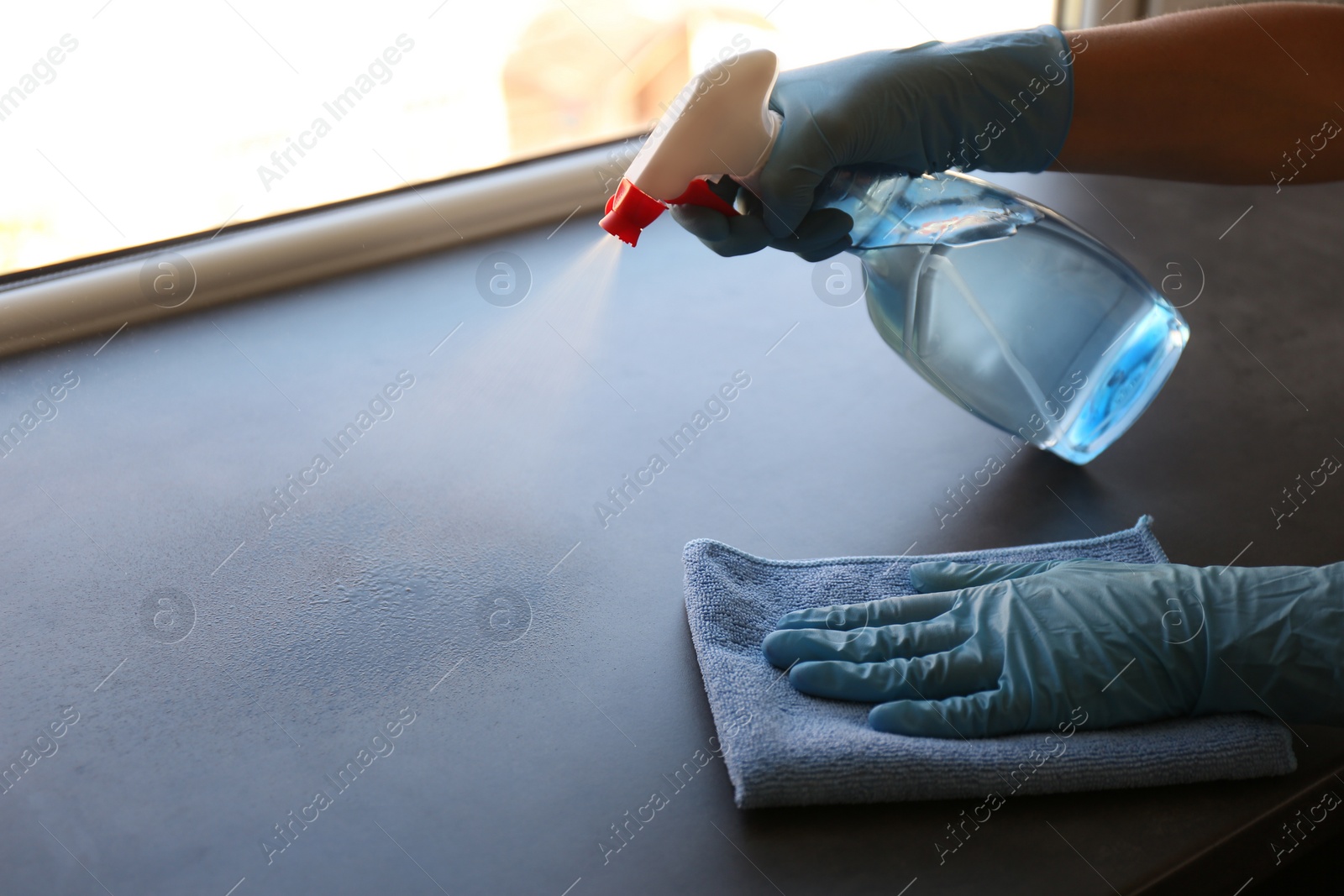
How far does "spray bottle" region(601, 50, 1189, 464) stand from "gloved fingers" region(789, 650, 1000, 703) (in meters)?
0.33

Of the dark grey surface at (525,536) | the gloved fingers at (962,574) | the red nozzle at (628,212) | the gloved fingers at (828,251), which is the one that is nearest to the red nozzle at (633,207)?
the red nozzle at (628,212)

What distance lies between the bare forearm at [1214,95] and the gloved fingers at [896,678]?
0.58 metres

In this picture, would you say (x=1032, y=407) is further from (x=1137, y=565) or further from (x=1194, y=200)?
(x=1194, y=200)

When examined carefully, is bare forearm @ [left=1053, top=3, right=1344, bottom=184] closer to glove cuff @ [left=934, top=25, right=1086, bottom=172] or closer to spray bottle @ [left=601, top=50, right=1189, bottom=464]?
glove cuff @ [left=934, top=25, right=1086, bottom=172]

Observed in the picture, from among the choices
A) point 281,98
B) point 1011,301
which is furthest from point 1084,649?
point 281,98

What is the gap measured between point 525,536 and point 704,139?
1.18ft

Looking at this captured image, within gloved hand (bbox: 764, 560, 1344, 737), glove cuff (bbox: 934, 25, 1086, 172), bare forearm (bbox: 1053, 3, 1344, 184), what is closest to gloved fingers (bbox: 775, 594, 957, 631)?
gloved hand (bbox: 764, 560, 1344, 737)

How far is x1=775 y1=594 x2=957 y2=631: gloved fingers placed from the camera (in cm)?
77

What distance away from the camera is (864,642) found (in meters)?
0.75

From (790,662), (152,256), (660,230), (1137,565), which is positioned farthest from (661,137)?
(152,256)

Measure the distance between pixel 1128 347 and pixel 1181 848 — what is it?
0.47 metres

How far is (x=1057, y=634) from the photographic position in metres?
0.74

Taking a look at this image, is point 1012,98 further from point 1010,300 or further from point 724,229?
point 724,229

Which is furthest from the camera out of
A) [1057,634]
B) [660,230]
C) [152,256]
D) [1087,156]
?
[660,230]
